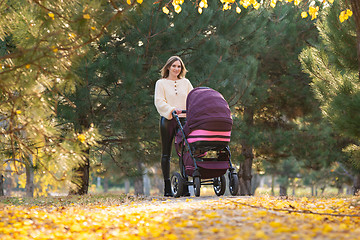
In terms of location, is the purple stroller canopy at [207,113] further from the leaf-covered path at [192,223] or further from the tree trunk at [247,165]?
the tree trunk at [247,165]

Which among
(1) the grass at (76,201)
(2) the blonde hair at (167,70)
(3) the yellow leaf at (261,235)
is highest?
(2) the blonde hair at (167,70)

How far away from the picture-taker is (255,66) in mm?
9484

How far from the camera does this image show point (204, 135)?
17.4 ft

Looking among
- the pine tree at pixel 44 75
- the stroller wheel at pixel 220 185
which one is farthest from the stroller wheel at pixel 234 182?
the pine tree at pixel 44 75

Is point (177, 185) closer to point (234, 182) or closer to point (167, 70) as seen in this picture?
point (234, 182)

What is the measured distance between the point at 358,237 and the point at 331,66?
182 inches

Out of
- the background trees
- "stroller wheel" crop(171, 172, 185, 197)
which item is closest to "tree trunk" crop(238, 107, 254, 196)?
the background trees

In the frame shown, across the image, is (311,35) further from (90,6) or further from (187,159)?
(90,6)

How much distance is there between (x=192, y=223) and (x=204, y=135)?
1.94 m

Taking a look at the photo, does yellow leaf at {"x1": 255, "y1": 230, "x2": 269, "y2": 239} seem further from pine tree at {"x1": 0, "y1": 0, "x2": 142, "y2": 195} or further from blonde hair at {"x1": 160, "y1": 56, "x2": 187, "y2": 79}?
blonde hair at {"x1": 160, "y1": 56, "x2": 187, "y2": 79}

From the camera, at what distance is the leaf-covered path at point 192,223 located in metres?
3.08

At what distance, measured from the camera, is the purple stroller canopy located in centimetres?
529

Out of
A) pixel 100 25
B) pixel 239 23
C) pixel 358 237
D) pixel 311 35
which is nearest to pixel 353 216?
pixel 358 237

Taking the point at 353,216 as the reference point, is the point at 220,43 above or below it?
above
